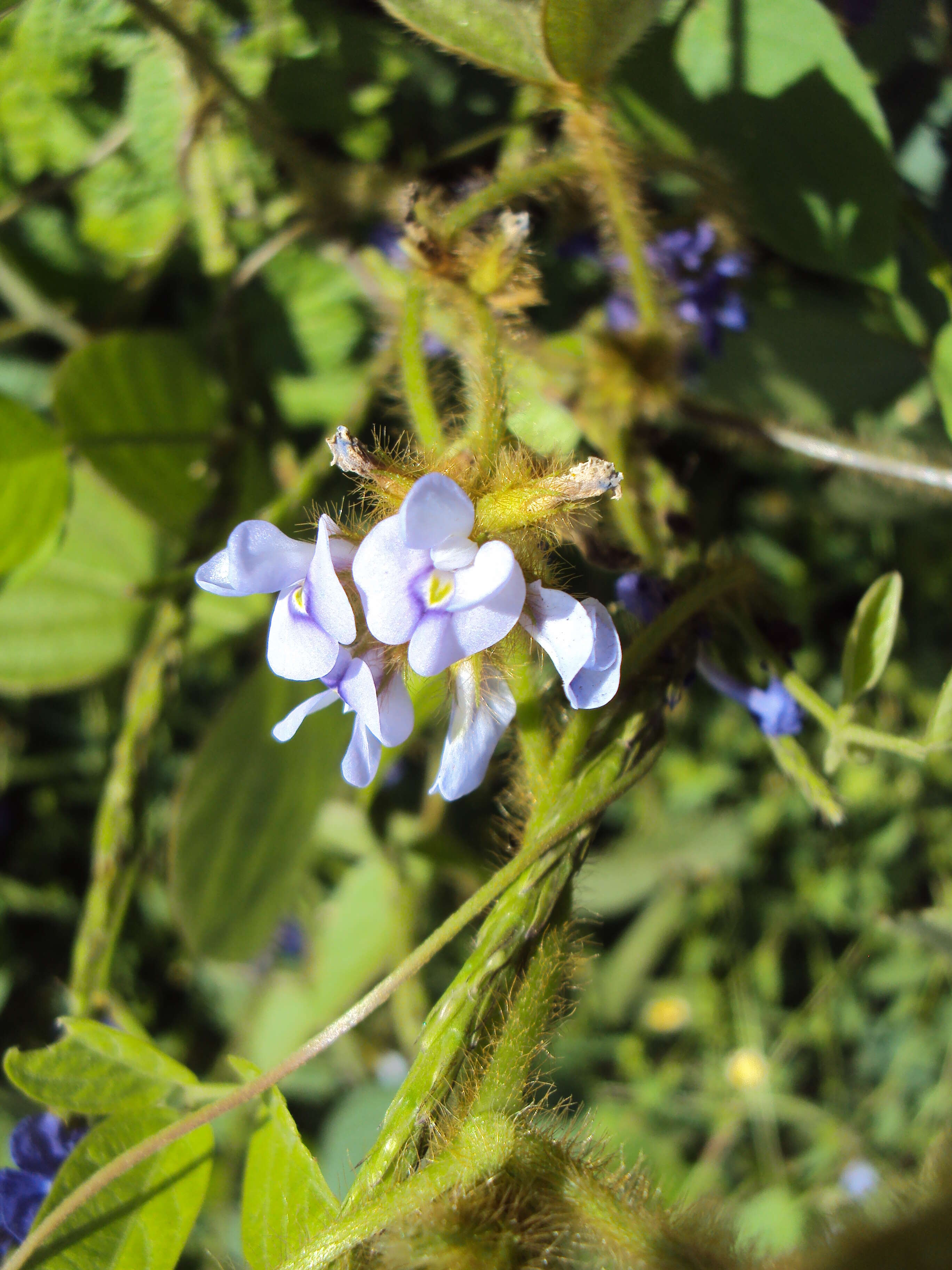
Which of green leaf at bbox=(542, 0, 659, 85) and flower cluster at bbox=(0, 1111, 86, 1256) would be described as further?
flower cluster at bbox=(0, 1111, 86, 1256)

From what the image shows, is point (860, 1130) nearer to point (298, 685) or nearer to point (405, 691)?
point (298, 685)

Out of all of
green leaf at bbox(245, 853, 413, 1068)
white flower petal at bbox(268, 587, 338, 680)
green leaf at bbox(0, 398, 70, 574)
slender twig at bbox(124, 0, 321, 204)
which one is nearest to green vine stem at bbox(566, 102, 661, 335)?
slender twig at bbox(124, 0, 321, 204)

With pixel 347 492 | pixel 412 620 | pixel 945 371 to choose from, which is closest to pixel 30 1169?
pixel 412 620

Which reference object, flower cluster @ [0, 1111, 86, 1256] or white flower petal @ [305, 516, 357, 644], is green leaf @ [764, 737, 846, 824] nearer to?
white flower petal @ [305, 516, 357, 644]

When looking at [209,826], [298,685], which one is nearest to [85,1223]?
[209,826]

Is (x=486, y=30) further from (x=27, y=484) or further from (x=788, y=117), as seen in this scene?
(x=27, y=484)

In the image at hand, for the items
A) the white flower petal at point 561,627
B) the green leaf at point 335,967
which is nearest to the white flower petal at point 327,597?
the white flower petal at point 561,627
